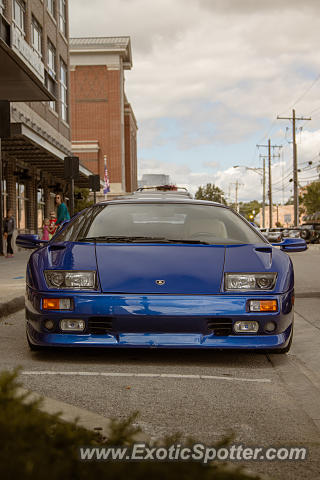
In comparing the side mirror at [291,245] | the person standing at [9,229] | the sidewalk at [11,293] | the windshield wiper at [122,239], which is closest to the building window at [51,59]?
the person standing at [9,229]

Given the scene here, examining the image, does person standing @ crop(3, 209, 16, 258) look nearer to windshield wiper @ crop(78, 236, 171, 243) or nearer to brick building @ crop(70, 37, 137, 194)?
windshield wiper @ crop(78, 236, 171, 243)

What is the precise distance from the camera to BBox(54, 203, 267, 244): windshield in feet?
18.1

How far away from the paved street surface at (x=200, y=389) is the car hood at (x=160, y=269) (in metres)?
0.60

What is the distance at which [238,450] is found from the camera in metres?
2.88

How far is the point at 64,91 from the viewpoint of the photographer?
38.5 m

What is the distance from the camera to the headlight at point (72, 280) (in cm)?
475

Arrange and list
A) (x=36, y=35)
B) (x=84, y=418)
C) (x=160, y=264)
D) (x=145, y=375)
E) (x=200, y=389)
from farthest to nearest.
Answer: (x=36, y=35), (x=160, y=264), (x=145, y=375), (x=200, y=389), (x=84, y=418)

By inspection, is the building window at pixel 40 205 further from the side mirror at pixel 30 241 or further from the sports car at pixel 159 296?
the sports car at pixel 159 296

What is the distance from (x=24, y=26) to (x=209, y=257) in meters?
25.6

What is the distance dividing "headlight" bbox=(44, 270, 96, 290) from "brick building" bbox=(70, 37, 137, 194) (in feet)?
209

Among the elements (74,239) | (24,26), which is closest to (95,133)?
(24,26)

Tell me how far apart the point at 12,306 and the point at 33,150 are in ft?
57.9

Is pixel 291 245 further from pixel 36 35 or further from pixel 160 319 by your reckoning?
pixel 36 35

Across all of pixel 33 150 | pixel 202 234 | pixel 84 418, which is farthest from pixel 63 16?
pixel 84 418
